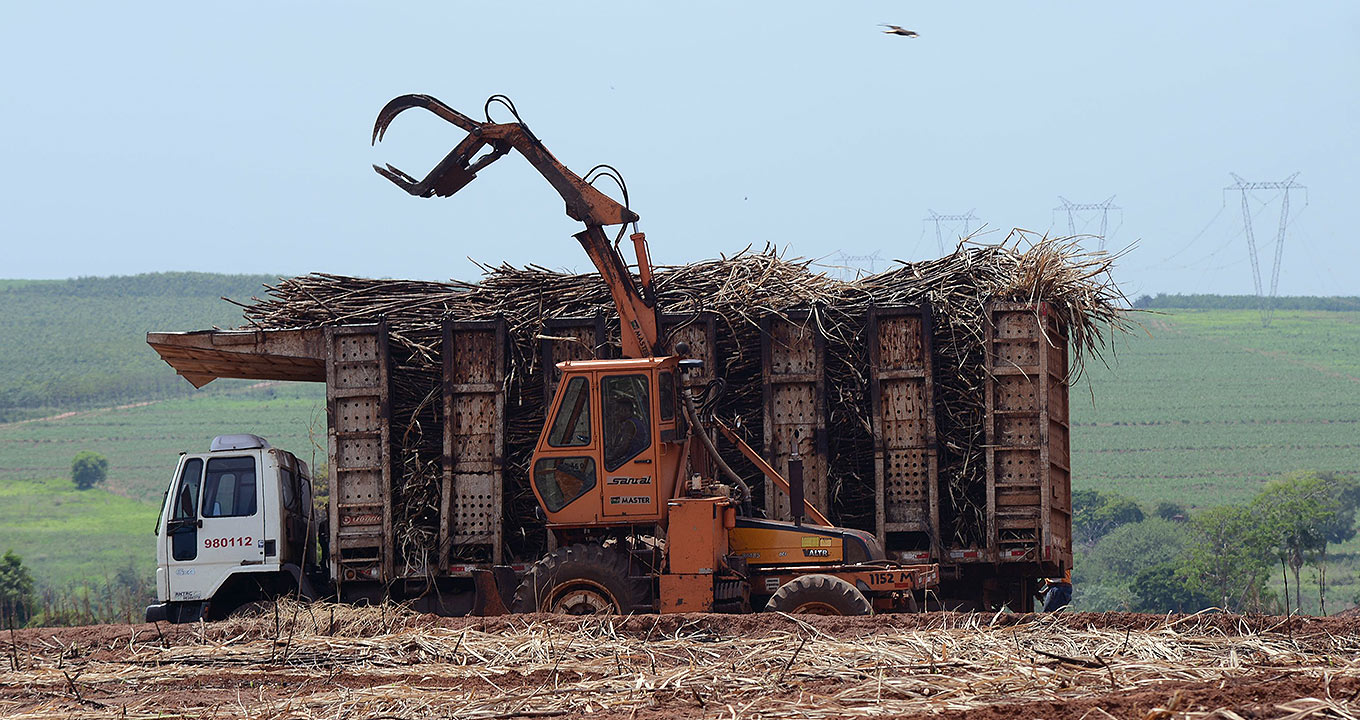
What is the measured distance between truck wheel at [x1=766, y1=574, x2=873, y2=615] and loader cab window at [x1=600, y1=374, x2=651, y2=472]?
1.68m

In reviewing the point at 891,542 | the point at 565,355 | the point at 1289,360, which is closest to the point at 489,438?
the point at 565,355

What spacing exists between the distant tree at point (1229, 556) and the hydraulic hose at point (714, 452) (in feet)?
105

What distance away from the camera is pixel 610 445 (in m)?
11.6

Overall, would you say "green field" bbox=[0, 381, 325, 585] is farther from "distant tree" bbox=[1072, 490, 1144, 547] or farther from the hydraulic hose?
the hydraulic hose

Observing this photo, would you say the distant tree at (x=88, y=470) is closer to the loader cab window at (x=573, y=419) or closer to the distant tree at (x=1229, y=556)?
the distant tree at (x=1229, y=556)

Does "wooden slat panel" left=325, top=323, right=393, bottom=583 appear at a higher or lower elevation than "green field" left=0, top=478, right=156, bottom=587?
higher

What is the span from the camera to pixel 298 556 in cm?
1371

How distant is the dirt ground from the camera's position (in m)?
6.56

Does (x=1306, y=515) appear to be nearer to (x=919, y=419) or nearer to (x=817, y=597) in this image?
(x=919, y=419)

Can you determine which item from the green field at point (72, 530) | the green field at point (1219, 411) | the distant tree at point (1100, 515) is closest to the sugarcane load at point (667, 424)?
the green field at point (72, 530)

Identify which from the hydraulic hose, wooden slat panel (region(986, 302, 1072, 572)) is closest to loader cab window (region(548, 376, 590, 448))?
the hydraulic hose

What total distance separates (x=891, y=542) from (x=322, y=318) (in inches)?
241

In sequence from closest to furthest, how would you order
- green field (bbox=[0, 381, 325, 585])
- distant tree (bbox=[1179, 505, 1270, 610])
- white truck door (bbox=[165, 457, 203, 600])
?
white truck door (bbox=[165, 457, 203, 600])
distant tree (bbox=[1179, 505, 1270, 610])
green field (bbox=[0, 381, 325, 585])

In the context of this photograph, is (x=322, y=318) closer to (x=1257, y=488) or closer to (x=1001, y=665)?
(x=1001, y=665)
